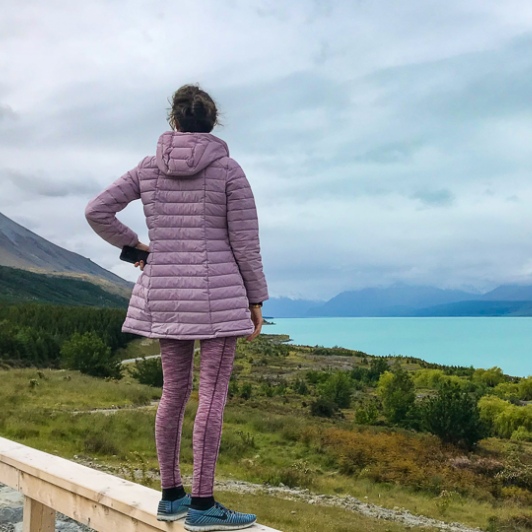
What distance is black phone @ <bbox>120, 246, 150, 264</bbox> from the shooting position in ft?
9.61

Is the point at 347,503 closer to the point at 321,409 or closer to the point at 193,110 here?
the point at 193,110

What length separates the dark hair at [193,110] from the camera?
285cm

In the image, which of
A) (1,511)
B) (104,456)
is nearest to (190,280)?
(1,511)

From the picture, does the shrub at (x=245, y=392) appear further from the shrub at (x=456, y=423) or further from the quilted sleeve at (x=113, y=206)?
the quilted sleeve at (x=113, y=206)

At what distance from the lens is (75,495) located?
10.3ft

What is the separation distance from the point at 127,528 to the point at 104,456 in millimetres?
12588

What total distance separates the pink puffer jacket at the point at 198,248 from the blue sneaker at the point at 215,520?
0.77 metres

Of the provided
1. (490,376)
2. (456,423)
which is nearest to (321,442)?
(456,423)

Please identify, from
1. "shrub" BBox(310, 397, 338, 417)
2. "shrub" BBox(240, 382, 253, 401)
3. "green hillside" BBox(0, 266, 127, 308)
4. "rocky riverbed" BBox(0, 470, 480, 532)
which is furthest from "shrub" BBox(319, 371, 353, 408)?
"green hillside" BBox(0, 266, 127, 308)

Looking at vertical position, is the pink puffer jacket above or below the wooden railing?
above

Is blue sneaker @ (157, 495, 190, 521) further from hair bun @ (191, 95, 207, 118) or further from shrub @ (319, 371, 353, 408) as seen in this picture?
shrub @ (319, 371, 353, 408)

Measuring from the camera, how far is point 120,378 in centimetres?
3747

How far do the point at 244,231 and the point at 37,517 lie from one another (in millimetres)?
2241

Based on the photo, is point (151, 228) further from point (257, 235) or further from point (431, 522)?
point (431, 522)
